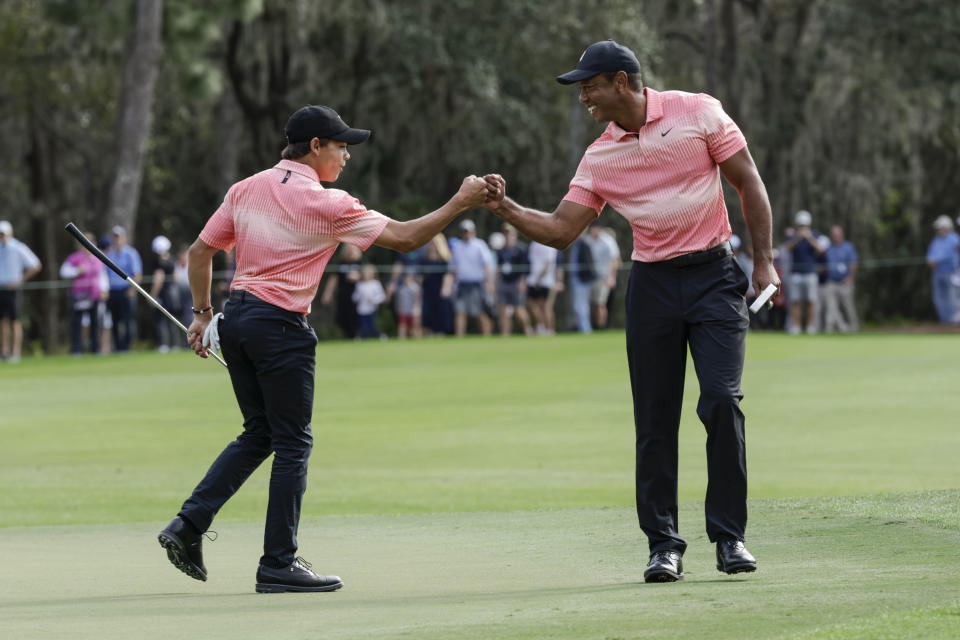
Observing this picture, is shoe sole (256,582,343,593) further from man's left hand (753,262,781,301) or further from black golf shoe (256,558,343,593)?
man's left hand (753,262,781,301)

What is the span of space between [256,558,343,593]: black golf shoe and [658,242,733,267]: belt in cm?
182

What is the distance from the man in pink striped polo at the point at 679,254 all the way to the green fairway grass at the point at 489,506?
16.4 inches

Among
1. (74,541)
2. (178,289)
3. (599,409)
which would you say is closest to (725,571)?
(74,541)

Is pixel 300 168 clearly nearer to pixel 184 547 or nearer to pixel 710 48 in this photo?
pixel 184 547

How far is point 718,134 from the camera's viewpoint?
6.68 m

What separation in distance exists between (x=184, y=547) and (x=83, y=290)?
2048cm

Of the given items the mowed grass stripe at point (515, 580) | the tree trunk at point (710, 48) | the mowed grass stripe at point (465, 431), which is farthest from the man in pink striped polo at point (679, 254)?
the tree trunk at point (710, 48)

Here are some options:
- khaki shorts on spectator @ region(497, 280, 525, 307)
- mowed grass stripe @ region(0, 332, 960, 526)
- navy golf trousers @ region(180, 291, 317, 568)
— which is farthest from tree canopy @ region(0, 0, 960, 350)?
navy golf trousers @ region(180, 291, 317, 568)

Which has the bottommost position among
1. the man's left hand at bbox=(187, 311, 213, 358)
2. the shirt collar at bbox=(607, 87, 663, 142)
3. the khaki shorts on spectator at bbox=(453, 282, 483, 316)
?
the khaki shorts on spectator at bbox=(453, 282, 483, 316)

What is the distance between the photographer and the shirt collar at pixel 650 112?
6.71 m

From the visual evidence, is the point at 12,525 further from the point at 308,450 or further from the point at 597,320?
the point at 597,320

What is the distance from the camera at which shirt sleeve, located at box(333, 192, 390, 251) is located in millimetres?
6633

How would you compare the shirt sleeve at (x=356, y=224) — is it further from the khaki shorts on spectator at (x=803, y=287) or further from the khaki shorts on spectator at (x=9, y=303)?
the khaki shorts on spectator at (x=803, y=287)

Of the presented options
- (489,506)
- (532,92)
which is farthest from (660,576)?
(532,92)
